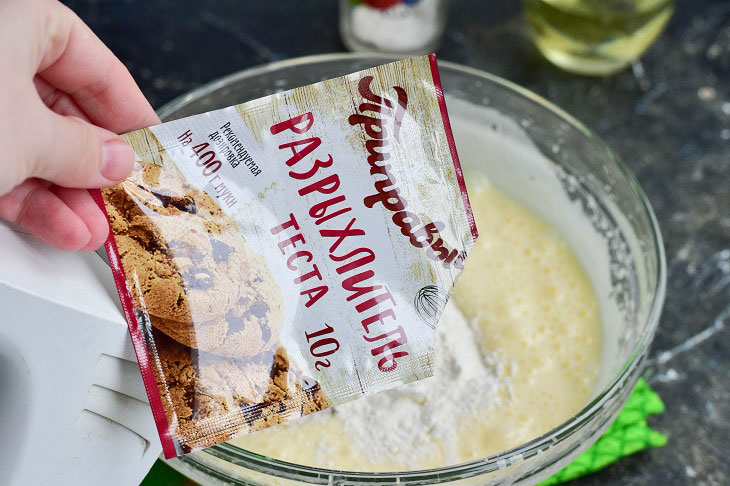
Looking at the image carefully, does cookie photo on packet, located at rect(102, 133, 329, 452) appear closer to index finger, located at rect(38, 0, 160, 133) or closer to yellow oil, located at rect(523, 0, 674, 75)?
index finger, located at rect(38, 0, 160, 133)

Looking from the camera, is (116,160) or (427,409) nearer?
(116,160)

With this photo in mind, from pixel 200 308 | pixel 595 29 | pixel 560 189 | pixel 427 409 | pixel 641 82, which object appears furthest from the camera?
pixel 641 82

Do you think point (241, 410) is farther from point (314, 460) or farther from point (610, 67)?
point (610, 67)

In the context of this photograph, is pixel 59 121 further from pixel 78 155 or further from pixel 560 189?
pixel 560 189

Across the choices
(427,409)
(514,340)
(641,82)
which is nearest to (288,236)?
(427,409)

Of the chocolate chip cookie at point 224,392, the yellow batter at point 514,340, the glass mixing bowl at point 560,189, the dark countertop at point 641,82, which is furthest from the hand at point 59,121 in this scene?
Result: the dark countertop at point 641,82

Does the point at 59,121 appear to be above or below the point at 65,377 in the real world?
above

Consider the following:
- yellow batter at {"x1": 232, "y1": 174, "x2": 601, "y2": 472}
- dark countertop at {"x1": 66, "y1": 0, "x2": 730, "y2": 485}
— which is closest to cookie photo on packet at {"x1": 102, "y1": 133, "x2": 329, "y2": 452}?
yellow batter at {"x1": 232, "y1": 174, "x2": 601, "y2": 472}

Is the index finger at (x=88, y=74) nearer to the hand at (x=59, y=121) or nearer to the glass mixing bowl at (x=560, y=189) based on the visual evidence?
the hand at (x=59, y=121)
